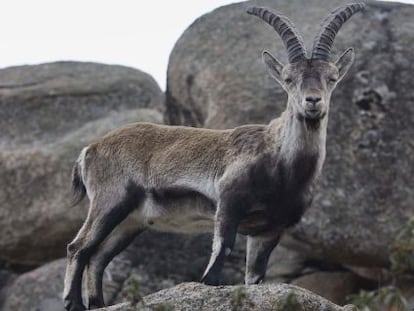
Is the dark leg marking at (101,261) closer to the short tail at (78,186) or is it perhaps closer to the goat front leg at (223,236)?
the short tail at (78,186)

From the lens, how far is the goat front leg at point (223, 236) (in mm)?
10477

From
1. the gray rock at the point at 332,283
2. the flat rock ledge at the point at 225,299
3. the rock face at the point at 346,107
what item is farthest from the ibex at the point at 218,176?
the gray rock at the point at 332,283

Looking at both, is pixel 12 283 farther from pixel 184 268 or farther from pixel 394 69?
pixel 394 69

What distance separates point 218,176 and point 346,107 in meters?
5.47

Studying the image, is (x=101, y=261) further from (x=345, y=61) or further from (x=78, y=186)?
(x=345, y=61)

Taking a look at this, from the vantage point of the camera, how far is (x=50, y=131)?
1961 centimetres

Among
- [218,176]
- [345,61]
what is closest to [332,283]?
[345,61]

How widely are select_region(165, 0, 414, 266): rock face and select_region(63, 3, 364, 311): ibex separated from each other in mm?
4119

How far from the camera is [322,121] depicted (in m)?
10.8

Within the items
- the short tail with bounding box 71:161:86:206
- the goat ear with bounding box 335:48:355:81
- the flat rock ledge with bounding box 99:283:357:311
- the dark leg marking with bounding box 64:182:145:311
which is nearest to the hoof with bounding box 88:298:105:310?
the dark leg marking with bounding box 64:182:145:311

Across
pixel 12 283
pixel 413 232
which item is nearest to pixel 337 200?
pixel 12 283

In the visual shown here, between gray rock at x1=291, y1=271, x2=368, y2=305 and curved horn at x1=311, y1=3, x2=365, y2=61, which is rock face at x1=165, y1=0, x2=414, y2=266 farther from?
curved horn at x1=311, y1=3, x2=365, y2=61

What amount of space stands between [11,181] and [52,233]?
127 cm

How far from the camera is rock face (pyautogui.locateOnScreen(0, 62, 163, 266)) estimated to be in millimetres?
17781
